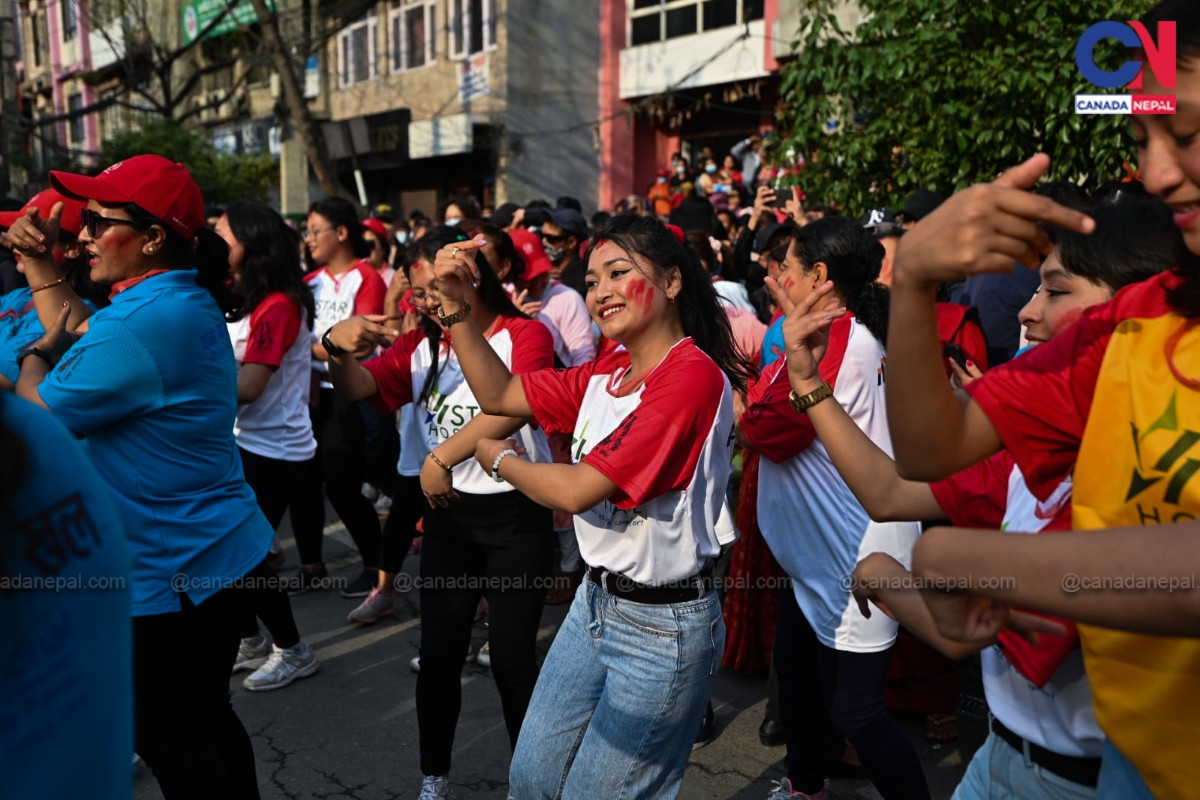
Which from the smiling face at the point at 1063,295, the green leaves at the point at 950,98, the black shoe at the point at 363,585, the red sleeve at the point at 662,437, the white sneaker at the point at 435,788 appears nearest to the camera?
the smiling face at the point at 1063,295

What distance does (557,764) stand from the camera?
8.79 feet

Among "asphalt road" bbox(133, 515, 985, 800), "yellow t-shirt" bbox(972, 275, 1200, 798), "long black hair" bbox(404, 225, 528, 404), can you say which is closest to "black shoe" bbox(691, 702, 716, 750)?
"asphalt road" bbox(133, 515, 985, 800)

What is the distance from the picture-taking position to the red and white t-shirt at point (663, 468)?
2549mm

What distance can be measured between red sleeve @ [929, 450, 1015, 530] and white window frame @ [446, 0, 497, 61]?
18.9 metres

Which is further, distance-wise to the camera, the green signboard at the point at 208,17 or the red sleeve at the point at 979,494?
the green signboard at the point at 208,17

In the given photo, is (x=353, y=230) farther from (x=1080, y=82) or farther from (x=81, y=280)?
(x=1080, y=82)

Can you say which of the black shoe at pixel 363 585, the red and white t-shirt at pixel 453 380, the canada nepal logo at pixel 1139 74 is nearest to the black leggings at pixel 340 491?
the black shoe at pixel 363 585

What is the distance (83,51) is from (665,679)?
130 ft

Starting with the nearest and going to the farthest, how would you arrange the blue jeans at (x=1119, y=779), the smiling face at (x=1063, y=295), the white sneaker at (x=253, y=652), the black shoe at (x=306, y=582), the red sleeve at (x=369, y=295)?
the blue jeans at (x=1119, y=779)
the smiling face at (x=1063, y=295)
the white sneaker at (x=253, y=652)
the black shoe at (x=306, y=582)
the red sleeve at (x=369, y=295)

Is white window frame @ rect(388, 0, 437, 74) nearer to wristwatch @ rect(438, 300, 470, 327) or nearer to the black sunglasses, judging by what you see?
the black sunglasses

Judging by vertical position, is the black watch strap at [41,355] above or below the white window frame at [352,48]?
below

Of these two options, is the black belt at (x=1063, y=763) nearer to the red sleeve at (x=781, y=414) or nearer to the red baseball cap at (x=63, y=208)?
the red sleeve at (x=781, y=414)

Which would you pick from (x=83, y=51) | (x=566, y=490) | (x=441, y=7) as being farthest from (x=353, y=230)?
(x=83, y=51)

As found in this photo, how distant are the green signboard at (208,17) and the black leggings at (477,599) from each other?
1015 inches
